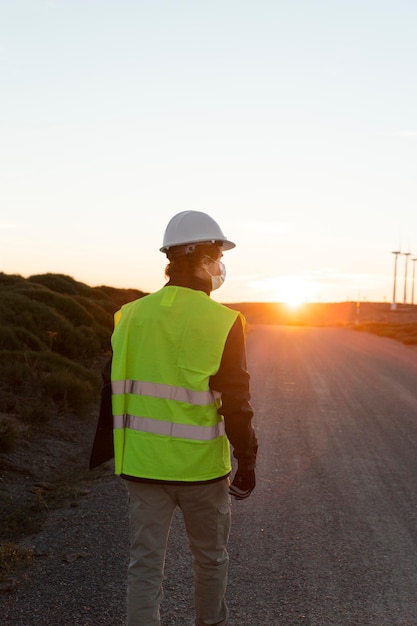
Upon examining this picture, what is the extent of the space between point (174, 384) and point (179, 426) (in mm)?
198

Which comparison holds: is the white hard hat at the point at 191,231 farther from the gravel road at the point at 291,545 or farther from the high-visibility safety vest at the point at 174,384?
the gravel road at the point at 291,545

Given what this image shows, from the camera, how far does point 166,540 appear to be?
333cm

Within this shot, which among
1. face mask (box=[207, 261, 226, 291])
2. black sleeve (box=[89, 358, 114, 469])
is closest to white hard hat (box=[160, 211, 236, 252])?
face mask (box=[207, 261, 226, 291])

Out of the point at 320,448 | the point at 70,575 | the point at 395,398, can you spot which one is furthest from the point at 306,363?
the point at 70,575

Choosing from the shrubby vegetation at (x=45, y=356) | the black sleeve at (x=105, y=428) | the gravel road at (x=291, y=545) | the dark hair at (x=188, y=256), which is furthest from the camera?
the shrubby vegetation at (x=45, y=356)

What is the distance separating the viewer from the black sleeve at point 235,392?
10.6ft

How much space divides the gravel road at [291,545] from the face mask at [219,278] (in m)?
2.14

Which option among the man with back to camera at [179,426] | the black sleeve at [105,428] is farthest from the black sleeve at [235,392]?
the black sleeve at [105,428]

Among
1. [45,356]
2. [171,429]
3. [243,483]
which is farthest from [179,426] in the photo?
[45,356]

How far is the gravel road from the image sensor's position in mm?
4434

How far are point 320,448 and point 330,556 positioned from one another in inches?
155

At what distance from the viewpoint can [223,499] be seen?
3.38m

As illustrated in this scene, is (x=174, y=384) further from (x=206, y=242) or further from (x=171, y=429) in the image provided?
(x=206, y=242)

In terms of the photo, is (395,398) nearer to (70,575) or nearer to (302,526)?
(302,526)
